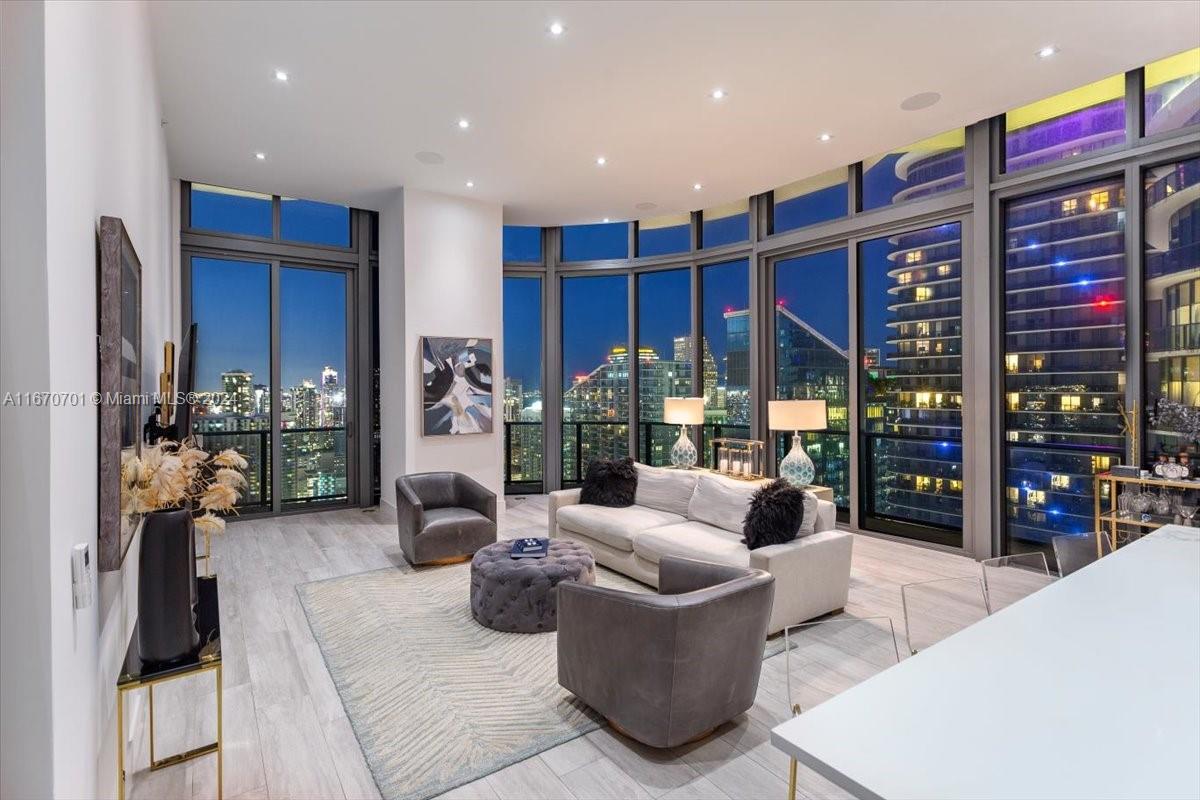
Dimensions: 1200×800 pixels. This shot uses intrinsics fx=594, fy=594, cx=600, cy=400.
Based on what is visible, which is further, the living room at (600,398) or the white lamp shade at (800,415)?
the white lamp shade at (800,415)

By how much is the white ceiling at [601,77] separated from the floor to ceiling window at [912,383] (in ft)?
3.42

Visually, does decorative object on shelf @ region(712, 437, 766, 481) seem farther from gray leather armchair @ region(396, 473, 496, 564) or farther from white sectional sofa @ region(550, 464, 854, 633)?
gray leather armchair @ region(396, 473, 496, 564)

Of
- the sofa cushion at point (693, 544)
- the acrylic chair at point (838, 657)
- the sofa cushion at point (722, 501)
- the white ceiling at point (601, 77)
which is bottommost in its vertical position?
the acrylic chair at point (838, 657)

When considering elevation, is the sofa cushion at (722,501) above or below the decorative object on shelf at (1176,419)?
below

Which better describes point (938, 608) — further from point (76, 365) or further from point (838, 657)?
point (76, 365)

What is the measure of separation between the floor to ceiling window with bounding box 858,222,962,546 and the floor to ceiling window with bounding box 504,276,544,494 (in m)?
3.94

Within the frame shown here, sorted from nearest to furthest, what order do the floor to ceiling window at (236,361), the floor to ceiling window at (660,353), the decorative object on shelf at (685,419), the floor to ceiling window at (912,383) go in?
the floor to ceiling window at (912,383), the decorative object on shelf at (685,419), the floor to ceiling window at (236,361), the floor to ceiling window at (660,353)

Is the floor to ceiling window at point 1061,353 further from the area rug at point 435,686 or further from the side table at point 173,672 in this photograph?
the side table at point 173,672

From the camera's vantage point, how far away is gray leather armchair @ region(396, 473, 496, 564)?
182 inches

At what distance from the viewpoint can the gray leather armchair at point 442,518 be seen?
4625 millimetres

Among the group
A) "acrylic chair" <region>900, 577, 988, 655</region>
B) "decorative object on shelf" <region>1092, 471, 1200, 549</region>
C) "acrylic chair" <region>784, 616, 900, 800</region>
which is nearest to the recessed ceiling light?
"decorative object on shelf" <region>1092, 471, 1200, 549</region>

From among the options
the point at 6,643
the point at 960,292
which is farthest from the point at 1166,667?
the point at 960,292

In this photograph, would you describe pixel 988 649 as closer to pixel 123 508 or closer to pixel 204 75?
pixel 123 508

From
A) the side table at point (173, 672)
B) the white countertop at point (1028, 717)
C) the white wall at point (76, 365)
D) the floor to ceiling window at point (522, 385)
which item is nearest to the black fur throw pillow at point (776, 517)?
the white countertop at point (1028, 717)
